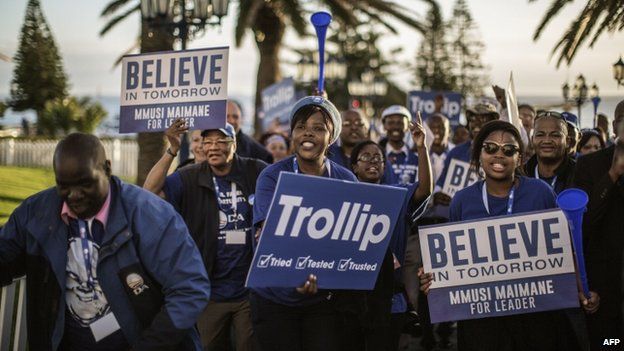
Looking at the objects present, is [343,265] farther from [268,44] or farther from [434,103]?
[268,44]

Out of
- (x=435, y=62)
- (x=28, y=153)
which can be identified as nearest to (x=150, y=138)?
(x=28, y=153)

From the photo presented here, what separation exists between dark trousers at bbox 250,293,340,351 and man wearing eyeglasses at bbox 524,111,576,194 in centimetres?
199

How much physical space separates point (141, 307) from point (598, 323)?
9.29 ft

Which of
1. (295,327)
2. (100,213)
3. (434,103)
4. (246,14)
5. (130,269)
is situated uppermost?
(246,14)

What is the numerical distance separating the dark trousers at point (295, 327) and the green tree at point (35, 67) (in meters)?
32.3

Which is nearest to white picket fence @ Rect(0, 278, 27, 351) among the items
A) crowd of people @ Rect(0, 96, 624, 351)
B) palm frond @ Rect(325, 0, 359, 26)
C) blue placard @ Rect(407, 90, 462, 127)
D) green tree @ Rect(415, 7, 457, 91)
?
crowd of people @ Rect(0, 96, 624, 351)

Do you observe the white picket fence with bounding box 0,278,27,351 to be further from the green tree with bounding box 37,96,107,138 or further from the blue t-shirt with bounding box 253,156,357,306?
the green tree with bounding box 37,96,107,138

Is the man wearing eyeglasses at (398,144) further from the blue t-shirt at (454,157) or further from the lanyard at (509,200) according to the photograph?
the lanyard at (509,200)

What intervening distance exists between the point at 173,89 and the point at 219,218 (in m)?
1.17

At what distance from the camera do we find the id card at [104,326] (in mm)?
3424

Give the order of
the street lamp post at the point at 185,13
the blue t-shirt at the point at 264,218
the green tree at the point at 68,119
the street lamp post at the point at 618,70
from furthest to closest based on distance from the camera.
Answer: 1. the green tree at the point at 68,119
2. the street lamp post at the point at 618,70
3. the street lamp post at the point at 185,13
4. the blue t-shirt at the point at 264,218

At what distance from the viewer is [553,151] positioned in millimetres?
5602

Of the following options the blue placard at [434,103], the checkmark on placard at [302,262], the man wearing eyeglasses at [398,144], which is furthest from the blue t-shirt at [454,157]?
the blue placard at [434,103]

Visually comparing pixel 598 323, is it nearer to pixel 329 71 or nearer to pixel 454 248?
pixel 454 248
